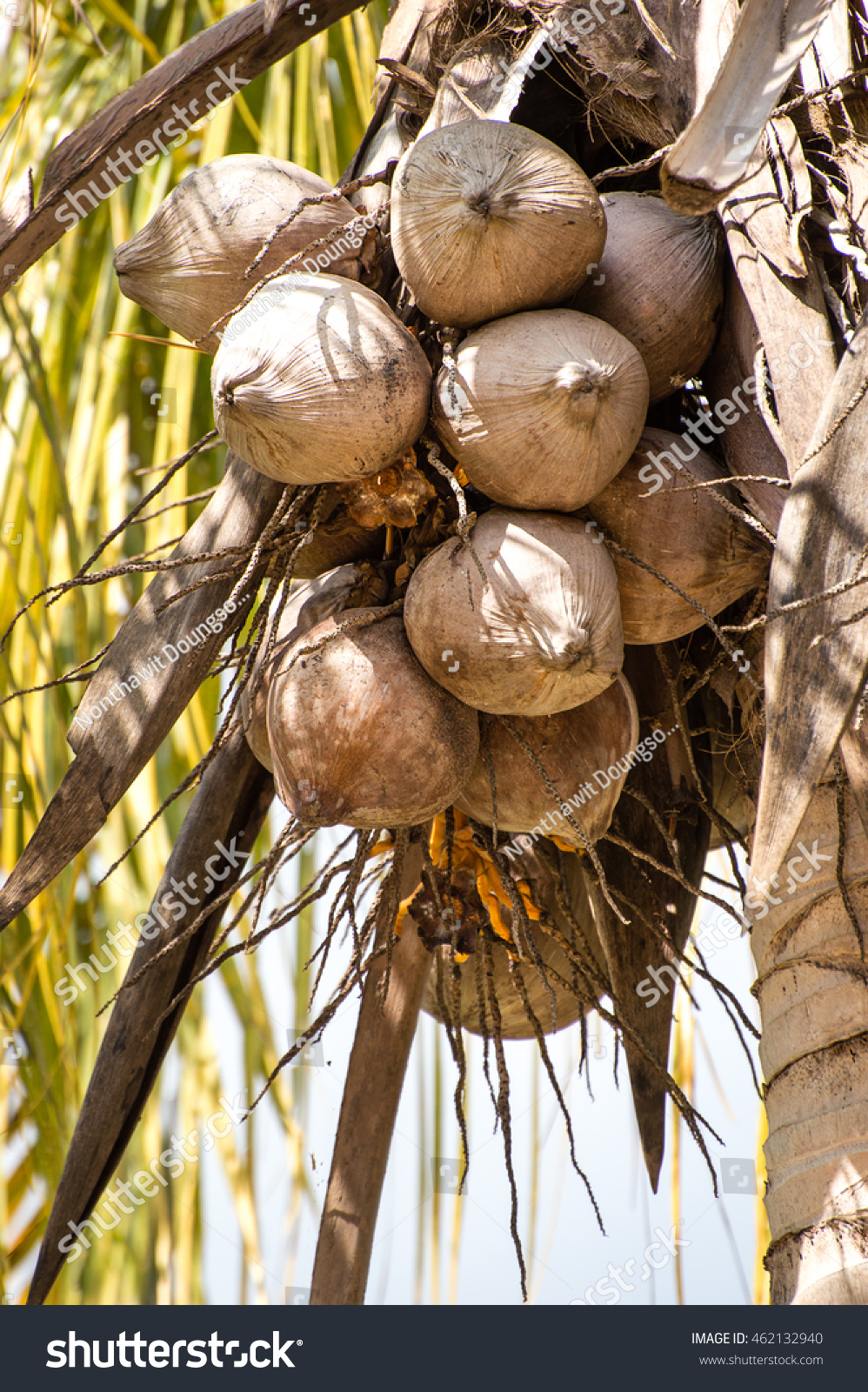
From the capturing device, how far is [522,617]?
66 centimetres

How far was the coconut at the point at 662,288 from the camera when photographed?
72 centimetres

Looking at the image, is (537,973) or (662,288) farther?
(537,973)

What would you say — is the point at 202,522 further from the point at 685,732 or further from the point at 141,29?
the point at 141,29

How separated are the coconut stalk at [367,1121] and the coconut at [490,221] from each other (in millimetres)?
452

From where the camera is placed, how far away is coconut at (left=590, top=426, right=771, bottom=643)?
70cm

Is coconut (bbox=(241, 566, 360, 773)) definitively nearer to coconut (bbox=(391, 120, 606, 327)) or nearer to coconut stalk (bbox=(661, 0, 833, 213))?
coconut (bbox=(391, 120, 606, 327))

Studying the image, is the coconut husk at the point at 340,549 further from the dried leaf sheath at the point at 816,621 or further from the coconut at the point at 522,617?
the dried leaf sheath at the point at 816,621

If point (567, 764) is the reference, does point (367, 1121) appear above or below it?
below

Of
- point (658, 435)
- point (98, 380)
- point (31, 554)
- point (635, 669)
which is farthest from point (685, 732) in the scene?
point (98, 380)

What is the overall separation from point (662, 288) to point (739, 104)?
0.26 m

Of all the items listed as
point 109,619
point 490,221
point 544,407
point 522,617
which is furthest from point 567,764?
point 109,619

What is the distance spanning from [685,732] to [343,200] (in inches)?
16.6

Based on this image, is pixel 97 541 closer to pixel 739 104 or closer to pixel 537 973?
pixel 537 973

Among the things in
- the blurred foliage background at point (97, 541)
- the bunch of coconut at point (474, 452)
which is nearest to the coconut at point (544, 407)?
the bunch of coconut at point (474, 452)
